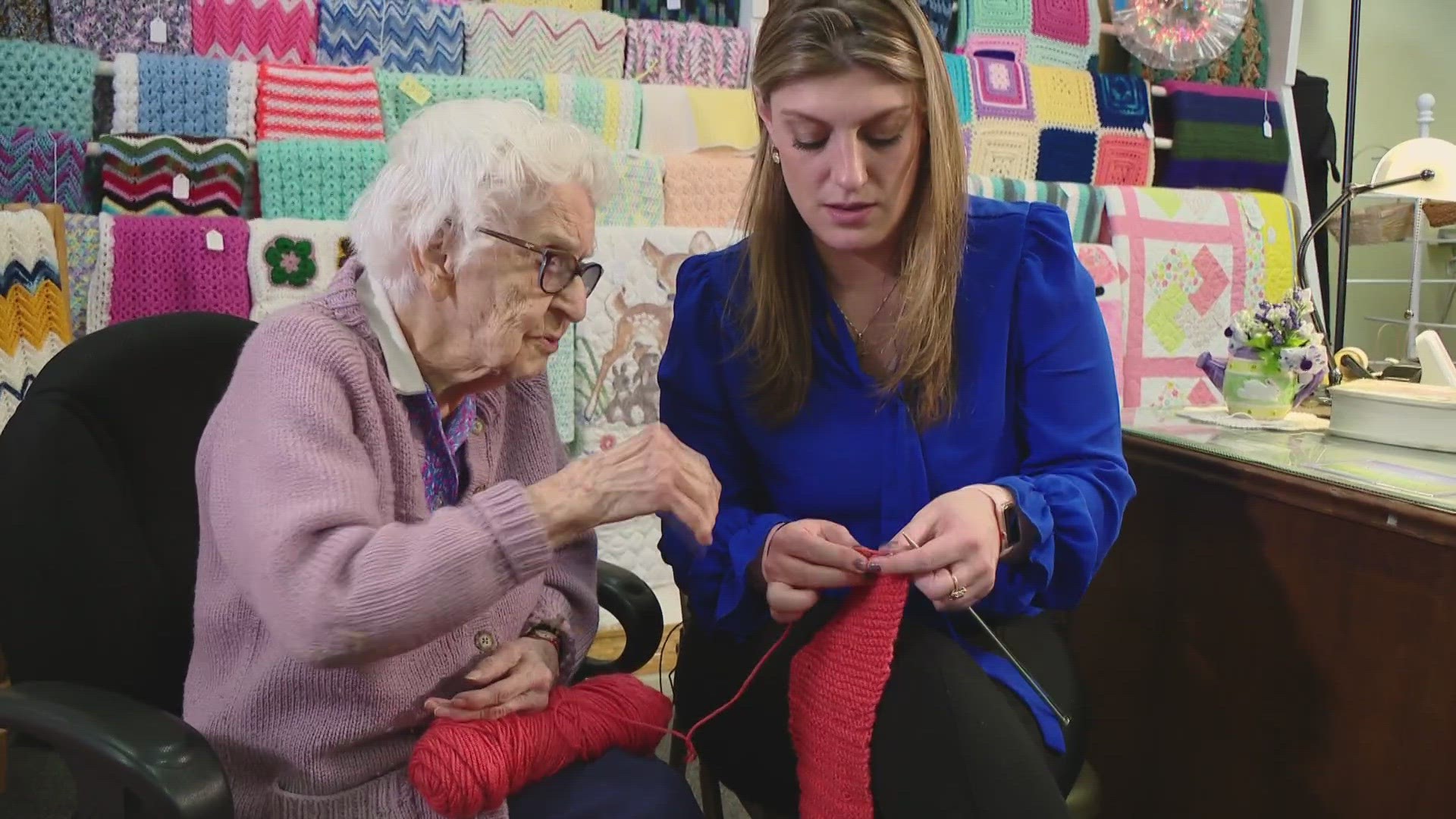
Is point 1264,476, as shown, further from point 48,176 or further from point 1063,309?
point 48,176

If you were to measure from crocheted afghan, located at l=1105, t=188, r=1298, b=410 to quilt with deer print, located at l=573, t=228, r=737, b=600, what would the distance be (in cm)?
134

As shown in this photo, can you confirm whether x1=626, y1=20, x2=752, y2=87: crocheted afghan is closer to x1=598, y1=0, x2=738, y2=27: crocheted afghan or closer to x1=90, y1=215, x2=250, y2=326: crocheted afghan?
x1=598, y1=0, x2=738, y2=27: crocheted afghan

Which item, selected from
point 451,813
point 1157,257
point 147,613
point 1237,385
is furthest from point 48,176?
point 1157,257

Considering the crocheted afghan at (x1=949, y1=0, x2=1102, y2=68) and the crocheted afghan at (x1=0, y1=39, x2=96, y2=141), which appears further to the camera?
the crocheted afghan at (x1=949, y1=0, x2=1102, y2=68)

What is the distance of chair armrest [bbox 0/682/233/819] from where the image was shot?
736 millimetres

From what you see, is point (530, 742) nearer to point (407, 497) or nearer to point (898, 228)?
point (407, 497)

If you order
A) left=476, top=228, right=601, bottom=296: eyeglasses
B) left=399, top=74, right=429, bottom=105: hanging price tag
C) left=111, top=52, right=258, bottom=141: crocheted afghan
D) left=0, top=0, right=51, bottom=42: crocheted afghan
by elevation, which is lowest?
left=476, top=228, right=601, bottom=296: eyeglasses

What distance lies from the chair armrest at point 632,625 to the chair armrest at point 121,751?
529 millimetres

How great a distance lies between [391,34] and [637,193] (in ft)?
2.36

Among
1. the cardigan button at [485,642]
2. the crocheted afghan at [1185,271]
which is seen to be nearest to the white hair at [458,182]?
Result: the cardigan button at [485,642]

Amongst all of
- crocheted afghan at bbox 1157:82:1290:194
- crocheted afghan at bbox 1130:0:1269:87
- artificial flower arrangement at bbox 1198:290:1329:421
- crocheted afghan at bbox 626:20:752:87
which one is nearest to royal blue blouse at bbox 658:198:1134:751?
artificial flower arrangement at bbox 1198:290:1329:421

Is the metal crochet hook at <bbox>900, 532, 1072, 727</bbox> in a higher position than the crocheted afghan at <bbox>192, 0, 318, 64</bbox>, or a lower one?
lower

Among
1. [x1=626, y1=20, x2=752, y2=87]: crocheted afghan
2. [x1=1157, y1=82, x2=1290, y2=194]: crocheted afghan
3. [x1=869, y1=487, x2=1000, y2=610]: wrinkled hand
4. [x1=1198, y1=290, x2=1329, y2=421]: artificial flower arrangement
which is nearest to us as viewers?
[x1=869, y1=487, x2=1000, y2=610]: wrinkled hand

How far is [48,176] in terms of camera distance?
2178mm
